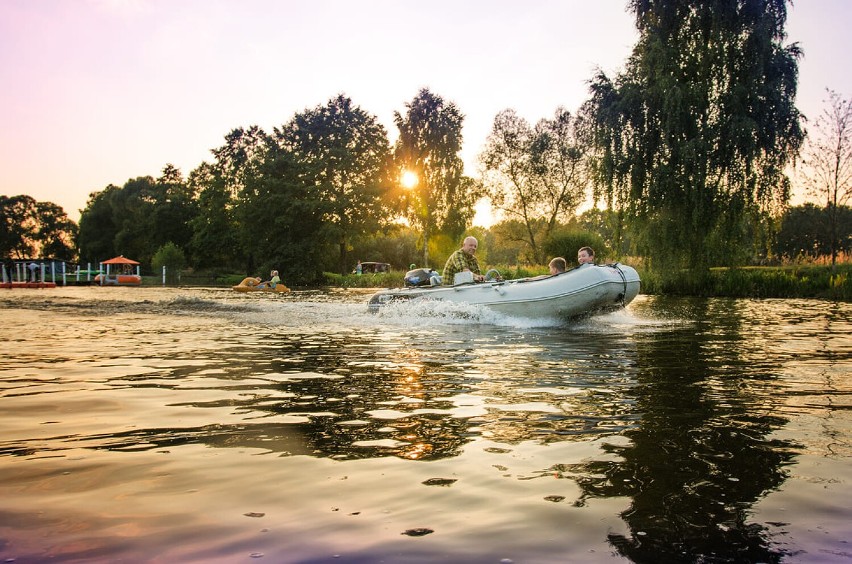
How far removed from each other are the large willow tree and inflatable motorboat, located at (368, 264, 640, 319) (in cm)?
1111

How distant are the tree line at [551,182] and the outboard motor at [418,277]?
35.9 ft

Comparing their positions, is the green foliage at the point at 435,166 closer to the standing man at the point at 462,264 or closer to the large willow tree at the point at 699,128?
the large willow tree at the point at 699,128

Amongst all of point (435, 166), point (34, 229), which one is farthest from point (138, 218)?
point (435, 166)

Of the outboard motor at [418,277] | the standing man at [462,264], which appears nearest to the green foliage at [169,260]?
the outboard motor at [418,277]

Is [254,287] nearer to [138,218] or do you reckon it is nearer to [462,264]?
[462,264]

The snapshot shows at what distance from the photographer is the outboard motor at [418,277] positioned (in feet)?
47.7

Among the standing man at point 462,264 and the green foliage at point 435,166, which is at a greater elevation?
the green foliage at point 435,166

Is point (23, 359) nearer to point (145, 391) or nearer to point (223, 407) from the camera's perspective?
point (145, 391)

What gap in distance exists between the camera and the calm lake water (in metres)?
2.30

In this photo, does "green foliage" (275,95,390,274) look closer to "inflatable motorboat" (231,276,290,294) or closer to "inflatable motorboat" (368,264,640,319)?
"inflatable motorboat" (231,276,290,294)

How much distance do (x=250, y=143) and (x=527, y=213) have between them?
2886 cm

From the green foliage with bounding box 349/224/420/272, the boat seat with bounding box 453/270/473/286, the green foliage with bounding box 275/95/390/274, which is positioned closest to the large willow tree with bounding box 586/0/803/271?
the boat seat with bounding box 453/270/473/286

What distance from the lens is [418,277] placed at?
14570 mm

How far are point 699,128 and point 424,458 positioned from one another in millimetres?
21508
